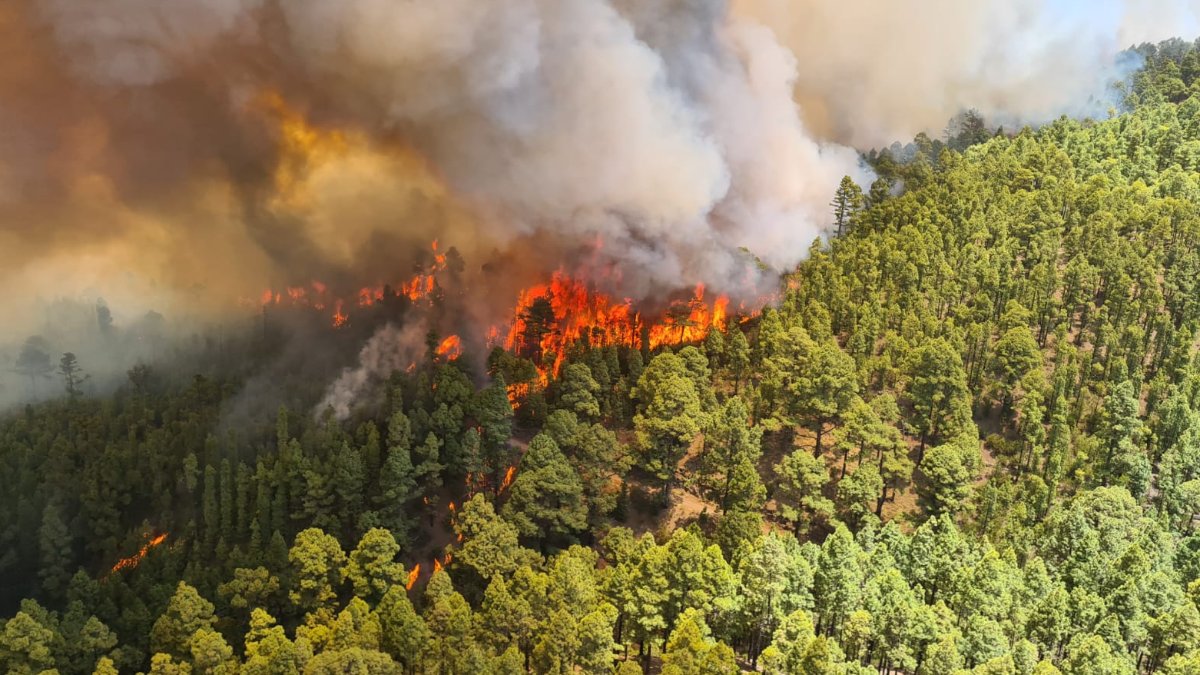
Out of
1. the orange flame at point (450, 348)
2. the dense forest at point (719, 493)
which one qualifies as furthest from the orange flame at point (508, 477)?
the orange flame at point (450, 348)

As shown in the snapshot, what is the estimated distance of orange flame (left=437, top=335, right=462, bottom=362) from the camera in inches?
4016

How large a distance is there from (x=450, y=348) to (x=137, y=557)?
3517cm

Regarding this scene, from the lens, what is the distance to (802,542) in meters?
77.9

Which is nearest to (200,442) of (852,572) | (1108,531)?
(852,572)

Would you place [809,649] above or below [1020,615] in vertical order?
below

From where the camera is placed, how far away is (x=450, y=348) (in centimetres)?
10356

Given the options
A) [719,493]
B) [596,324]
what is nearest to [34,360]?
[596,324]

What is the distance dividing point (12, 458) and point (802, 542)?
74789 mm

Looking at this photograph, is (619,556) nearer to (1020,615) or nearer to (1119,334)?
(1020,615)

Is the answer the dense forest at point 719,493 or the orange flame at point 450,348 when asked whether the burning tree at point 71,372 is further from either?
the orange flame at point 450,348

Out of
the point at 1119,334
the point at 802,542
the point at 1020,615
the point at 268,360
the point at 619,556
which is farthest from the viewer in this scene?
the point at 268,360

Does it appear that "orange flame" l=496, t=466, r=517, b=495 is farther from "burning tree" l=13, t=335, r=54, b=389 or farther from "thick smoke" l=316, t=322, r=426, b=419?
"burning tree" l=13, t=335, r=54, b=389

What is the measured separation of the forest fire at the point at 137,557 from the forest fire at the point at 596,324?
1467 inches

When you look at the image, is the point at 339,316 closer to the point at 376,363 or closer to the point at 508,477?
the point at 376,363
